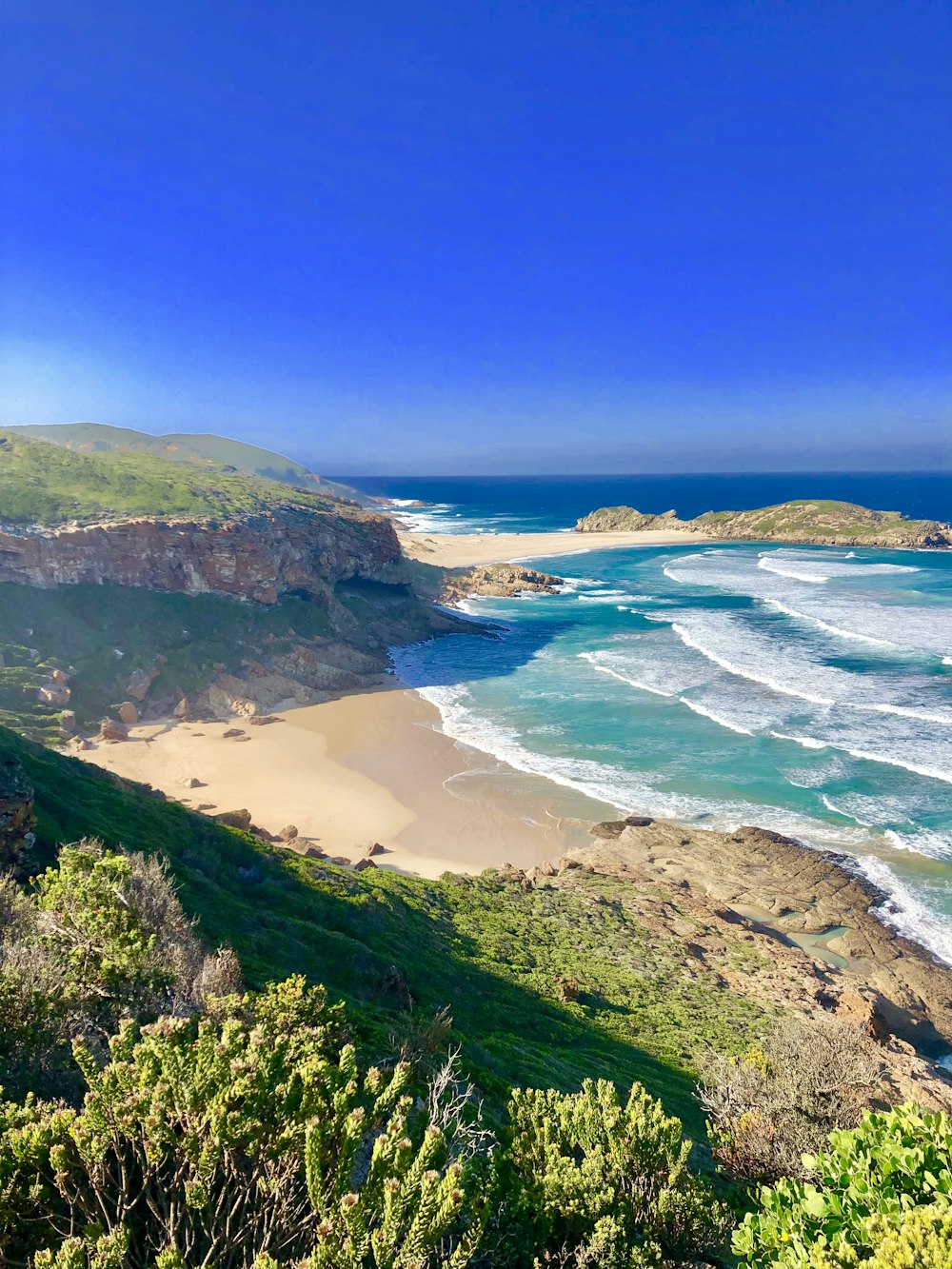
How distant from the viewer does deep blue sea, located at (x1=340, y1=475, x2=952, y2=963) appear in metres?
28.3

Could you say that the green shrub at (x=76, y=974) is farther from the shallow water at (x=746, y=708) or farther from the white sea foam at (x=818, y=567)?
the white sea foam at (x=818, y=567)

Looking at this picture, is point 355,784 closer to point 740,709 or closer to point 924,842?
point 740,709

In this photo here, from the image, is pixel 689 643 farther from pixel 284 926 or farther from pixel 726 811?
pixel 284 926

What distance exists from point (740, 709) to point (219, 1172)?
127 feet

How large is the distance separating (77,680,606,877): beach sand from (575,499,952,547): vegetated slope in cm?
9698

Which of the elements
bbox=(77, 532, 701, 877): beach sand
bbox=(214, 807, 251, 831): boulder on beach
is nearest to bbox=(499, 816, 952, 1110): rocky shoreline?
bbox=(77, 532, 701, 877): beach sand

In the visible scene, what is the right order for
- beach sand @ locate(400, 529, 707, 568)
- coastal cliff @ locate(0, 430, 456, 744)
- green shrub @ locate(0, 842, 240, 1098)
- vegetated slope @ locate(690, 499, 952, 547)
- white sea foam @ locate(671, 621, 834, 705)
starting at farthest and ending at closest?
vegetated slope @ locate(690, 499, 952, 547), beach sand @ locate(400, 529, 707, 568), white sea foam @ locate(671, 621, 834, 705), coastal cliff @ locate(0, 430, 456, 744), green shrub @ locate(0, 842, 240, 1098)

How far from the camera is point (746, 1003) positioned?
747 inches

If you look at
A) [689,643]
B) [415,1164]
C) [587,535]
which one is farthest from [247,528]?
[587,535]

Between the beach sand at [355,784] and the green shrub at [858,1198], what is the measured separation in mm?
20809

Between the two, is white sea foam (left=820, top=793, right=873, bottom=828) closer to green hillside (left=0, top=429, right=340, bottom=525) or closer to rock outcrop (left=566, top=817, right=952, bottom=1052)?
rock outcrop (left=566, top=817, right=952, bottom=1052)

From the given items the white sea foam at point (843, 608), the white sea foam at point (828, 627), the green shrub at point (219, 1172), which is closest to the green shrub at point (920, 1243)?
the green shrub at point (219, 1172)

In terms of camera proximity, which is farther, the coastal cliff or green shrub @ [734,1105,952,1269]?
the coastal cliff

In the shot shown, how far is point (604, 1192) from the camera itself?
6629mm
